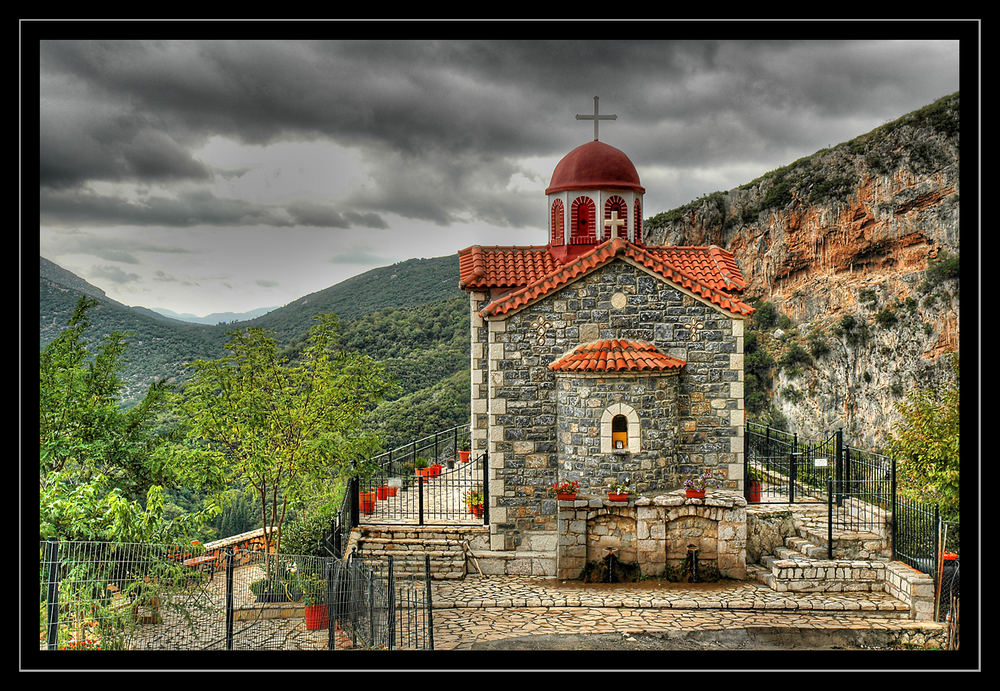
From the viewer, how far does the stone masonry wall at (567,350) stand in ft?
39.6

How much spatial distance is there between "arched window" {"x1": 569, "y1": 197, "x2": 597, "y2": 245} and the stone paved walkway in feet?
20.9

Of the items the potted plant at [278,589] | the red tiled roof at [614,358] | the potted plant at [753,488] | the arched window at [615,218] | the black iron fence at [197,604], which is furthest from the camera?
the arched window at [615,218]

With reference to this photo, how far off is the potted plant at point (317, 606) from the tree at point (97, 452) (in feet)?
5.88

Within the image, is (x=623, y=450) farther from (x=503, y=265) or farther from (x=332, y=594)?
(x=332, y=594)

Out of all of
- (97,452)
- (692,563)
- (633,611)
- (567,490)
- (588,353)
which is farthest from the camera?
(97,452)

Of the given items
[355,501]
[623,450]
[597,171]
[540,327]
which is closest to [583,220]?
[597,171]

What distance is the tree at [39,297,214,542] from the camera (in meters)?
8.92

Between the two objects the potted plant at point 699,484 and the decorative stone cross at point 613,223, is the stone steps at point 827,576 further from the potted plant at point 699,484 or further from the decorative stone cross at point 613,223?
the decorative stone cross at point 613,223

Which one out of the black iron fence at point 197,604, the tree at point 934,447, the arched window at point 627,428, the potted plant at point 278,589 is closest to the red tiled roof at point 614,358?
the arched window at point 627,428

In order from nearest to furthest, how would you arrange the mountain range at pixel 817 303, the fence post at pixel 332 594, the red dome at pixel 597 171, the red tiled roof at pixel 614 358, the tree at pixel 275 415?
the fence post at pixel 332 594 → the tree at pixel 275 415 → the red tiled roof at pixel 614 358 → the red dome at pixel 597 171 → the mountain range at pixel 817 303

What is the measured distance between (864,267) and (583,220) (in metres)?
28.2

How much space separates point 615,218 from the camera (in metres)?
14.3

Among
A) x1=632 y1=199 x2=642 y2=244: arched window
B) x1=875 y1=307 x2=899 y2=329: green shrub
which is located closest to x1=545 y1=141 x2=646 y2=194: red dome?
x1=632 y1=199 x2=642 y2=244: arched window
